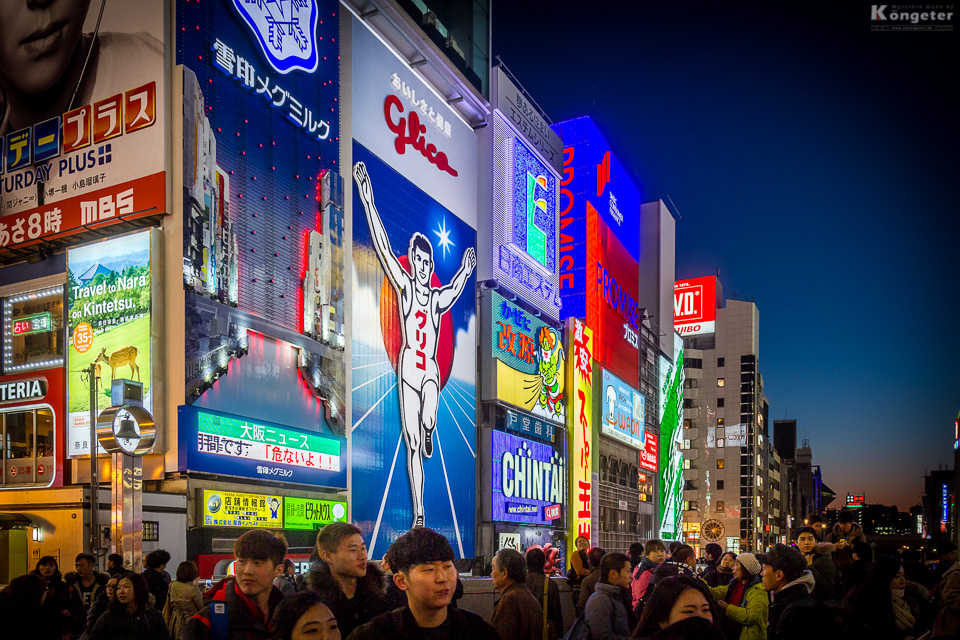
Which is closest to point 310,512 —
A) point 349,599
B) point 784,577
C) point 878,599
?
point 878,599

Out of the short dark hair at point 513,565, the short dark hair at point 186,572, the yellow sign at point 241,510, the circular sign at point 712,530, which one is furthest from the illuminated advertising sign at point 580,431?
the circular sign at point 712,530

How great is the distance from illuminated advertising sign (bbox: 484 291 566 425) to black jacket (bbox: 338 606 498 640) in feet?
96.8

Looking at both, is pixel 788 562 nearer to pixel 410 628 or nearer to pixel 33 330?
pixel 410 628

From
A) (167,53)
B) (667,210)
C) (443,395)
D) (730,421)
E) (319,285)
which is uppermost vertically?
(667,210)

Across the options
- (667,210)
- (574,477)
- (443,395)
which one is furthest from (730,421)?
(443,395)

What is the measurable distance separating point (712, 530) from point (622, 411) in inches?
1407

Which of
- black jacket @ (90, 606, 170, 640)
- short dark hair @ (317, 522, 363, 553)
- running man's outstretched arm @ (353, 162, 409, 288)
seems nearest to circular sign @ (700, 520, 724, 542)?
running man's outstretched arm @ (353, 162, 409, 288)

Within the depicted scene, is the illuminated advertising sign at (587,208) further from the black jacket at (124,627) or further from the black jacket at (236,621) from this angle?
the black jacket at (236,621)

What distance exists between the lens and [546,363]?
38375 mm

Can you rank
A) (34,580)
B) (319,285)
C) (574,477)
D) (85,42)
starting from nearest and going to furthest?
(34,580)
(85,42)
(319,285)
(574,477)

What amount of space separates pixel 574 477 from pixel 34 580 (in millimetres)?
35205

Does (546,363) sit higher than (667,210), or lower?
lower

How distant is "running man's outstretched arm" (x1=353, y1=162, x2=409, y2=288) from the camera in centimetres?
2617

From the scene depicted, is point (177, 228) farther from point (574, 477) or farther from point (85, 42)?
point (574, 477)
